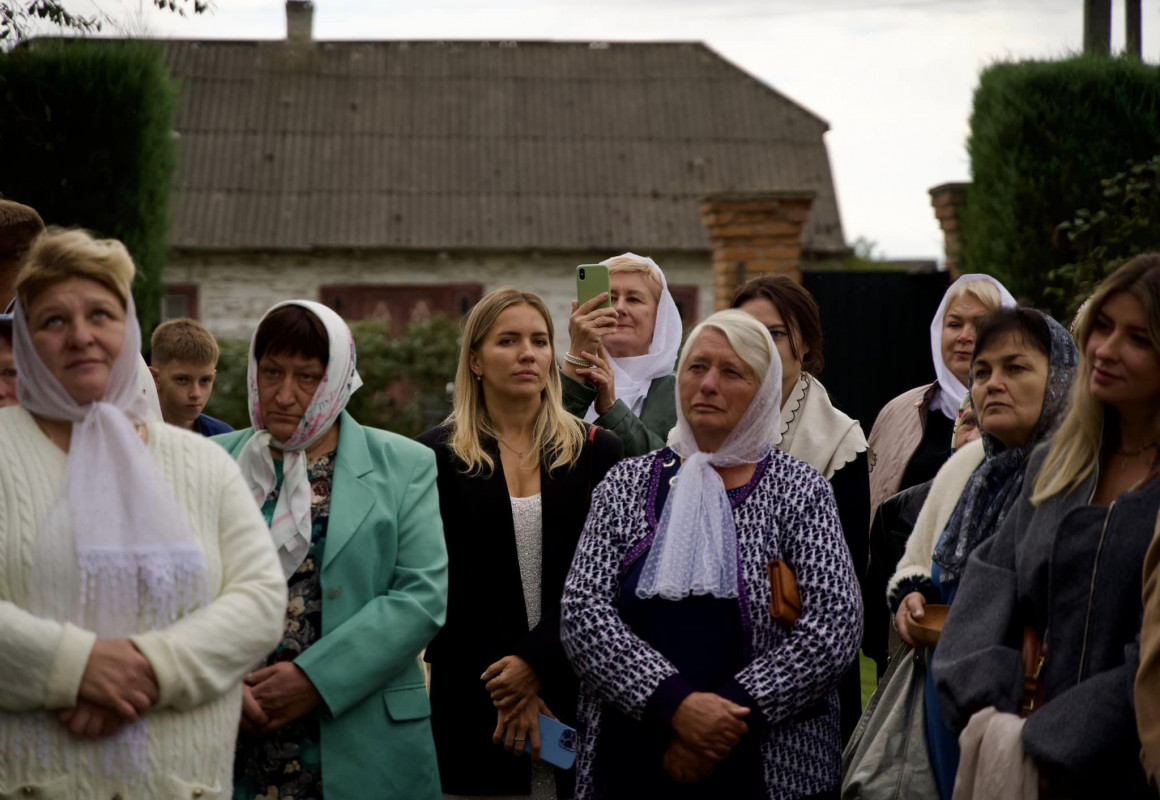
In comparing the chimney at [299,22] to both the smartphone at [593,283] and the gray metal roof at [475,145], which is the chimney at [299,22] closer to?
the gray metal roof at [475,145]

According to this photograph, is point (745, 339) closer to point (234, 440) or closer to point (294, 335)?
point (294, 335)

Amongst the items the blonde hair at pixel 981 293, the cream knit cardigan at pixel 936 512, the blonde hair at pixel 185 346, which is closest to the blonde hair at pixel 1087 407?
the cream knit cardigan at pixel 936 512

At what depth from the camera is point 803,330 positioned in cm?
484

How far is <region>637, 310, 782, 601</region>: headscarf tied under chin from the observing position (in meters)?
3.45

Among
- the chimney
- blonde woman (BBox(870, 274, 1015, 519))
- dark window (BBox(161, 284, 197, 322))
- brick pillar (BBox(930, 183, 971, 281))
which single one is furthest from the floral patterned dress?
the chimney

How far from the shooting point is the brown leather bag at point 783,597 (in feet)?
11.4

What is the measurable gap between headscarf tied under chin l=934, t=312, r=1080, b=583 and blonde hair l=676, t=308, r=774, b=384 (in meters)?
0.65

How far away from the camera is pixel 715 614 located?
3482 millimetres

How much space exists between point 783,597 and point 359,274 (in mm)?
17317

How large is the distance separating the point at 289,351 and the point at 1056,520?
2015 mm

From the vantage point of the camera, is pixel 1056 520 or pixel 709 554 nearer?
pixel 1056 520

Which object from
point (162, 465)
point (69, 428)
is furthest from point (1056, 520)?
point (69, 428)

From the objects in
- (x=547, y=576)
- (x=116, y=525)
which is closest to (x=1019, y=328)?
(x=547, y=576)

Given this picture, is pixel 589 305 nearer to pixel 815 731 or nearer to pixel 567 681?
pixel 567 681
